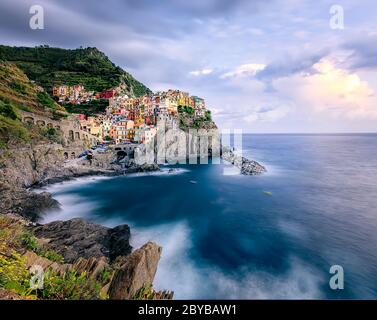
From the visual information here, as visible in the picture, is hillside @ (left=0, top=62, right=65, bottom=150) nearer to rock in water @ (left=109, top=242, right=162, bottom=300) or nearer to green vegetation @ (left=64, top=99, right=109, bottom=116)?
green vegetation @ (left=64, top=99, right=109, bottom=116)

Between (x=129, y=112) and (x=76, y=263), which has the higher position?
(x=129, y=112)

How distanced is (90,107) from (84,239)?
5464 centimetres

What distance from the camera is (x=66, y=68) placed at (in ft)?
261

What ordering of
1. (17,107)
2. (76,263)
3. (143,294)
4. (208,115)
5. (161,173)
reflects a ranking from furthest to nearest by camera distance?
(208,115) → (161,173) → (17,107) → (76,263) → (143,294)

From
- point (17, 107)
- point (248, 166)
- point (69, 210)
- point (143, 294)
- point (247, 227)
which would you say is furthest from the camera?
point (248, 166)

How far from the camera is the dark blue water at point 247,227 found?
469 inches

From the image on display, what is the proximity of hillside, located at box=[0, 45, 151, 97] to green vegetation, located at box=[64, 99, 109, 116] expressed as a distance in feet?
30.1

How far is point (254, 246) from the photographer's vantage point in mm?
15555

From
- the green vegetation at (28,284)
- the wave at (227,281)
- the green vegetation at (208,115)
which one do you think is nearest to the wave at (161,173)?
the wave at (227,281)

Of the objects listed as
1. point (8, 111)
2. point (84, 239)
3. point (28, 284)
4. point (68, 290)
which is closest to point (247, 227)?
point (84, 239)

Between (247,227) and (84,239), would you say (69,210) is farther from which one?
(247,227)
